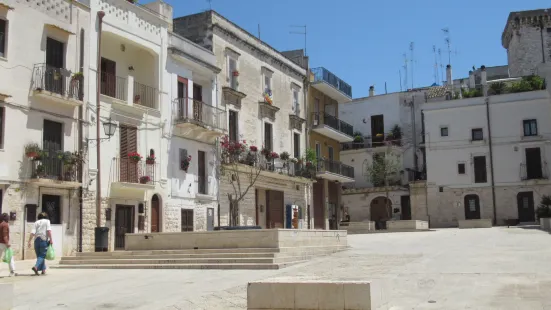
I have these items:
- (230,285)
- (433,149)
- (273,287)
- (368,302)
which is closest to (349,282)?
(368,302)

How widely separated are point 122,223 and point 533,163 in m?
31.5

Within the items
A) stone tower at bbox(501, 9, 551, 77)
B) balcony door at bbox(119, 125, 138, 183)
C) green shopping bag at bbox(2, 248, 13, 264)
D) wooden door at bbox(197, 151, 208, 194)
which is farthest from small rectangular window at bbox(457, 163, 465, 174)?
green shopping bag at bbox(2, 248, 13, 264)

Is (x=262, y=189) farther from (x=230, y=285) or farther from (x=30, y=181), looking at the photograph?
(x=230, y=285)

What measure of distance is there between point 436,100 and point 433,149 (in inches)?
181

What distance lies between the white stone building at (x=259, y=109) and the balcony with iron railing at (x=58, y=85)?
27.2 feet

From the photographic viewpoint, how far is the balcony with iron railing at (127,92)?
75.6 ft

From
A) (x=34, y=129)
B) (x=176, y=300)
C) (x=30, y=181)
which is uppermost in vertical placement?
(x=34, y=129)

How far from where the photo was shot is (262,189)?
31.7 meters

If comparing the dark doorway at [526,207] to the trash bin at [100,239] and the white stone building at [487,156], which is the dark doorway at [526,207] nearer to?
the white stone building at [487,156]

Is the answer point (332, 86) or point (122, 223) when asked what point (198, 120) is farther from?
→ point (332, 86)

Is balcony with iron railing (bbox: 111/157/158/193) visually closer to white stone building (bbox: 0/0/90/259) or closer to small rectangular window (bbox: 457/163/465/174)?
white stone building (bbox: 0/0/90/259)

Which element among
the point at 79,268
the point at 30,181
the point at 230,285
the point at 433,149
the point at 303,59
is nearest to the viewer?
the point at 230,285

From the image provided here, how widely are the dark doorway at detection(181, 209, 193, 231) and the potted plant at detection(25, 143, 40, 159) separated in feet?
25.4

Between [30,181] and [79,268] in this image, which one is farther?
[30,181]
